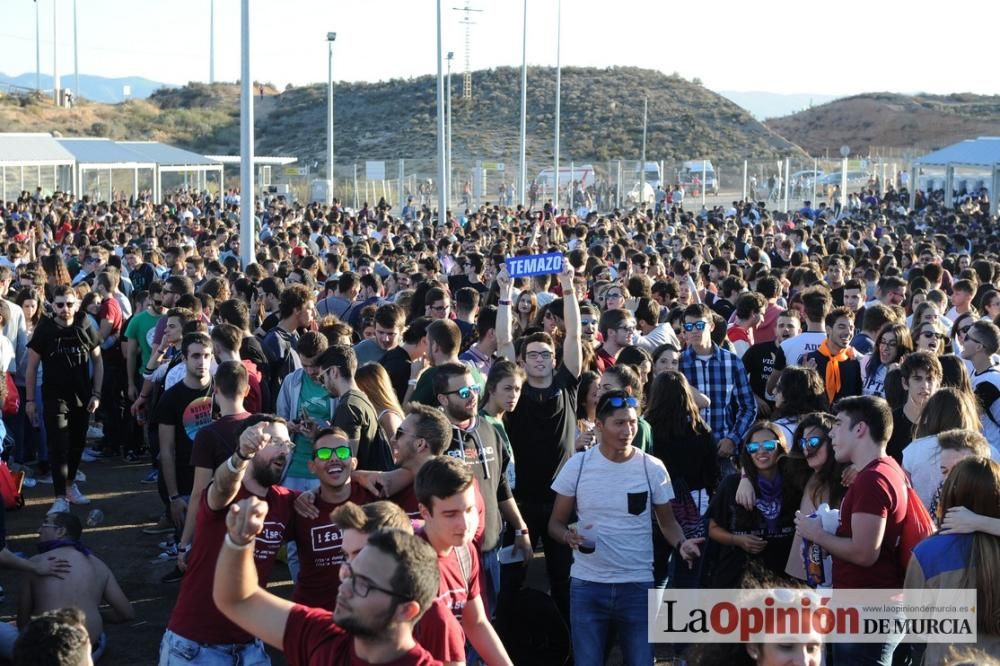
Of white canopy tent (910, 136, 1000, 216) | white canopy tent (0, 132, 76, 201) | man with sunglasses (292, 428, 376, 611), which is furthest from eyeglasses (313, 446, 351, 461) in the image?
white canopy tent (0, 132, 76, 201)

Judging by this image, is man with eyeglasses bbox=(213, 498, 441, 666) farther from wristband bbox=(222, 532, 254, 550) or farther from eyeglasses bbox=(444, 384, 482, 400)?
eyeglasses bbox=(444, 384, 482, 400)

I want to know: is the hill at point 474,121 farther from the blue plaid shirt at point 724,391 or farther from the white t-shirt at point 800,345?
the blue plaid shirt at point 724,391

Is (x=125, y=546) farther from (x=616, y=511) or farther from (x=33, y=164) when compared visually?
(x=33, y=164)

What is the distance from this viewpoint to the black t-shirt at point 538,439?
6992 millimetres

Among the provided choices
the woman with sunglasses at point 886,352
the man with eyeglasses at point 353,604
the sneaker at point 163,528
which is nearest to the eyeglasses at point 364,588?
the man with eyeglasses at point 353,604

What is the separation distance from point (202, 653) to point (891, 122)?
336 feet

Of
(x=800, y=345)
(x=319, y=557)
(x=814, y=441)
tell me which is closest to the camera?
(x=319, y=557)

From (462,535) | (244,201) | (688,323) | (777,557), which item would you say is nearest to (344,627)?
(462,535)

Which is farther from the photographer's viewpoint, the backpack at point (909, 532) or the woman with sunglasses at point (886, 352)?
the woman with sunglasses at point (886, 352)

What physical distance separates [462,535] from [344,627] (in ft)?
3.92

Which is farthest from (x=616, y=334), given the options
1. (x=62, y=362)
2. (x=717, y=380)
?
(x=62, y=362)

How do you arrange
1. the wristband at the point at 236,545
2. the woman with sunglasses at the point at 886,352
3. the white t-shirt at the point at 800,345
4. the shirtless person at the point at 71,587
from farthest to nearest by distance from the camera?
the white t-shirt at the point at 800,345 → the woman with sunglasses at the point at 886,352 → the shirtless person at the point at 71,587 → the wristband at the point at 236,545

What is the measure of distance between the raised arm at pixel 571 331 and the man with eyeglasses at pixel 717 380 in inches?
41.8

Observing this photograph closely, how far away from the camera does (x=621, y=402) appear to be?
18.7 feet
